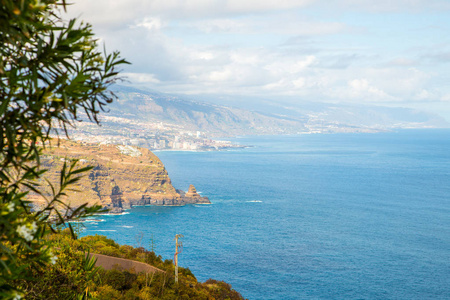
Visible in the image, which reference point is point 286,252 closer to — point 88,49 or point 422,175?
point 88,49

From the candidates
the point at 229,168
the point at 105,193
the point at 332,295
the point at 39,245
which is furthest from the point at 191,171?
the point at 39,245

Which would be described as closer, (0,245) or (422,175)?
(0,245)

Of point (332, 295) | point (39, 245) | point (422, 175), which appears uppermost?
point (39, 245)

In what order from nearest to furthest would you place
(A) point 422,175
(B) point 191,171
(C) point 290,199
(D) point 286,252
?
(D) point 286,252 < (C) point 290,199 < (A) point 422,175 < (B) point 191,171

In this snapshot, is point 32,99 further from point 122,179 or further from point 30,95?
point 122,179

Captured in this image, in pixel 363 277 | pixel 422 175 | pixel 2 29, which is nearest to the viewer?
pixel 2 29

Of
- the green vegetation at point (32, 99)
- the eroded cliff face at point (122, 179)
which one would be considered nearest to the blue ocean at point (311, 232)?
the eroded cliff face at point (122, 179)

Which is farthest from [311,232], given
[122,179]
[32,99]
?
[32,99]
